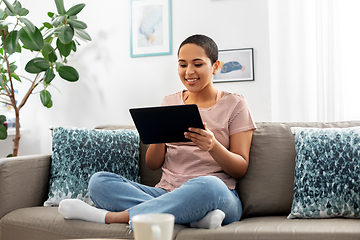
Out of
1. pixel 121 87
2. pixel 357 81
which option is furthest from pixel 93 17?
pixel 357 81

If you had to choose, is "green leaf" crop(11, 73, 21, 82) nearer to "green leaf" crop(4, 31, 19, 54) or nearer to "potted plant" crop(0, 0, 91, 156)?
"potted plant" crop(0, 0, 91, 156)

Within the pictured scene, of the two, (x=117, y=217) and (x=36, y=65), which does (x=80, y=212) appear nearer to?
(x=117, y=217)

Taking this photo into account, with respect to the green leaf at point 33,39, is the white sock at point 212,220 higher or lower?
lower

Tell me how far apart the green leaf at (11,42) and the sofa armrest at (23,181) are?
856mm

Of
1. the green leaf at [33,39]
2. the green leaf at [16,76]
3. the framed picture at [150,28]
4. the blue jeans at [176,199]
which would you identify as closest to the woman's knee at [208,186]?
the blue jeans at [176,199]

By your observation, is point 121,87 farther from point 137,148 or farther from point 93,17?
point 137,148

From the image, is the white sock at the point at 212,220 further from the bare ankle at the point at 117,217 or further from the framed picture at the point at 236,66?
the framed picture at the point at 236,66

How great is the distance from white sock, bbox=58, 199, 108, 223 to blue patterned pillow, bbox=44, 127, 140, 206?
320 mm

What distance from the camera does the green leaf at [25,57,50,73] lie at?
2.43 metres

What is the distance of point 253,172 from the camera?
1718 millimetres

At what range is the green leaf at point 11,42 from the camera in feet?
7.52

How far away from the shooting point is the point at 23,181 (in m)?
1.70

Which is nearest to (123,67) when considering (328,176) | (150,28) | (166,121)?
(150,28)

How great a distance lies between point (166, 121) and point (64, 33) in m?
1.24
